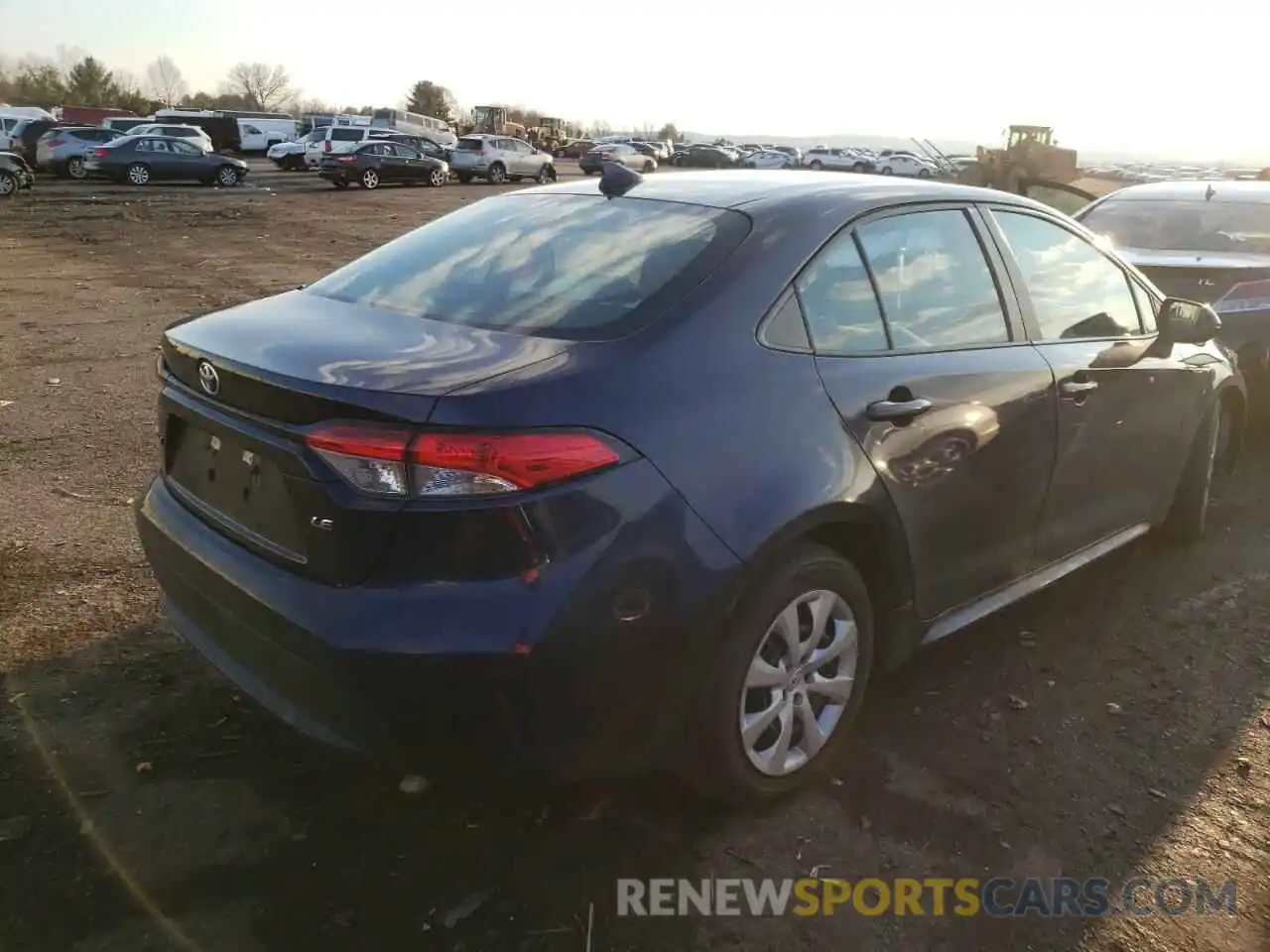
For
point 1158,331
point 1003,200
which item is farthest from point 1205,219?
point 1003,200

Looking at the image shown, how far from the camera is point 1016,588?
367 centimetres

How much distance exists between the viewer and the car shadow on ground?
2.49m

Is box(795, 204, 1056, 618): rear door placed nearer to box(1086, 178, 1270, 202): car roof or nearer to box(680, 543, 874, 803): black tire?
box(680, 543, 874, 803): black tire

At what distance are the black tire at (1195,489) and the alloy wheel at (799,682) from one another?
2623 millimetres

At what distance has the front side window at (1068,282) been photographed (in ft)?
12.2

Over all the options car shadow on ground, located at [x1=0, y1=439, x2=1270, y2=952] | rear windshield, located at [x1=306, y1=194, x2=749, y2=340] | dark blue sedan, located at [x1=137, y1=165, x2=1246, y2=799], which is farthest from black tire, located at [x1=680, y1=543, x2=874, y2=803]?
rear windshield, located at [x1=306, y1=194, x2=749, y2=340]

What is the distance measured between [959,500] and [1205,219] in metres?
5.38

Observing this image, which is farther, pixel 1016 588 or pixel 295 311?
pixel 1016 588

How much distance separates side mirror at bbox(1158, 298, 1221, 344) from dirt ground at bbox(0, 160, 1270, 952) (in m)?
1.10

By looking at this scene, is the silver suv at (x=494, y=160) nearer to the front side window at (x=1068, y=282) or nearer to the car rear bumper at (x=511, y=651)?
the front side window at (x=1068, y=282)

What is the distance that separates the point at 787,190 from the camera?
3.22 metres

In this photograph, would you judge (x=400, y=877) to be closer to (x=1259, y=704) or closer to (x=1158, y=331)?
(x=1259, y=704)

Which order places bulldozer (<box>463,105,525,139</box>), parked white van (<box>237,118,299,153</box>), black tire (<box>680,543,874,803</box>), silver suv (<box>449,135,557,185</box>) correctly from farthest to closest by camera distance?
bulldozer (<box>463,105,525,139</box>)
parked white van (<box>237,118,299,153</box>)
silver suv (<box>449,135,557,185</box>)
black tire (<box>680,543,874,803</box>)

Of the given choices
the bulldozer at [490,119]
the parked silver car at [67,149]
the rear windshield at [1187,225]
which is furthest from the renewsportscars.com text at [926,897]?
the bulldozer at [490,119]
